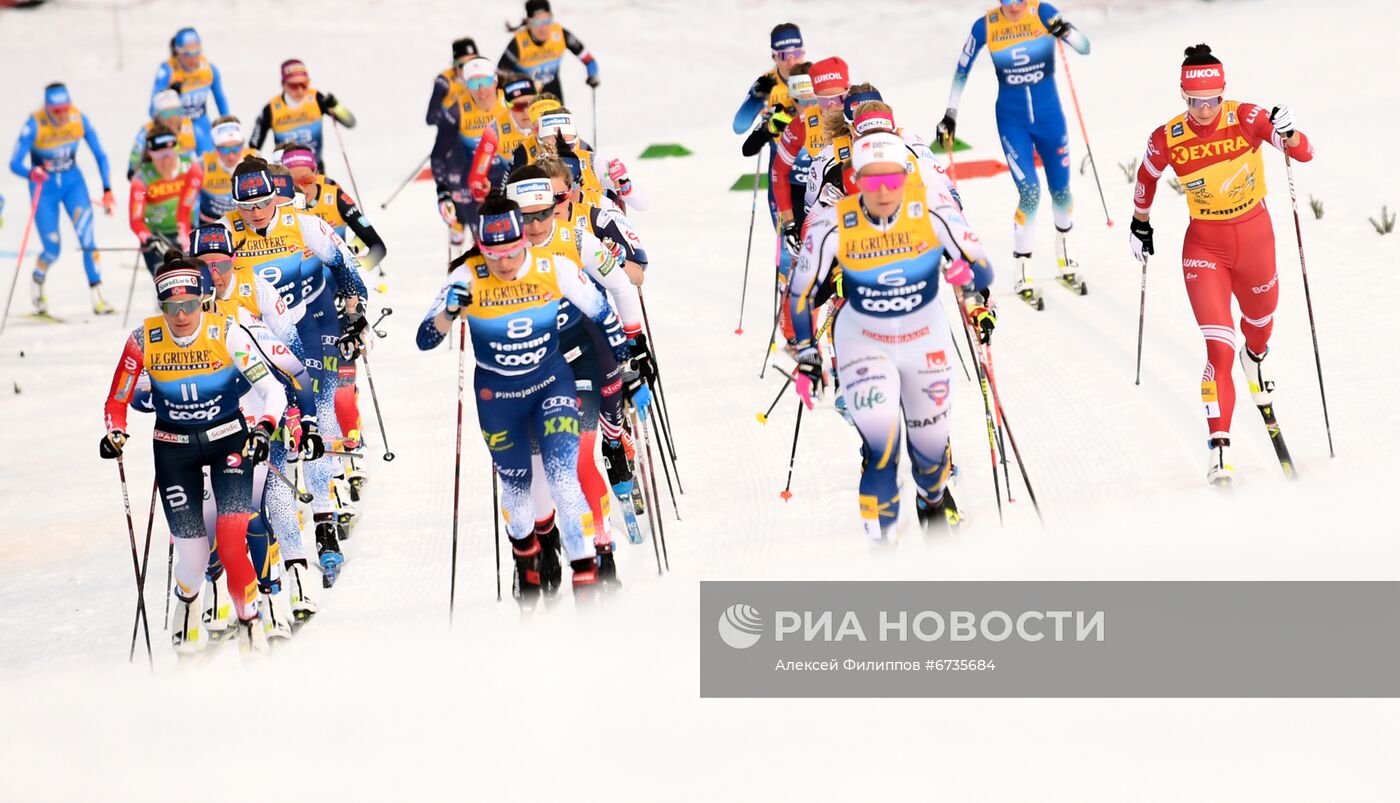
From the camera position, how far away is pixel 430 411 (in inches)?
494

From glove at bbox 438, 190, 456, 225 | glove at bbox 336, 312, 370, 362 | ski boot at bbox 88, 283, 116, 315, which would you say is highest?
ski boot at bbox 88, 283, 116, 315

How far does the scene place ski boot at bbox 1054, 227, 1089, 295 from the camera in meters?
12.9

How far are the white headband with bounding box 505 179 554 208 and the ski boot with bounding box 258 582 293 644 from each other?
250cm

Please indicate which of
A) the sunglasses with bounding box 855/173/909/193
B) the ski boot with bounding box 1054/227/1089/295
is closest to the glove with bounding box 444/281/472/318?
the sunglasses with bounding box 855/173/909/193

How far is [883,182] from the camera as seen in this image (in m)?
7.36

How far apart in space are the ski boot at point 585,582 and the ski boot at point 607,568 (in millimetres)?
200

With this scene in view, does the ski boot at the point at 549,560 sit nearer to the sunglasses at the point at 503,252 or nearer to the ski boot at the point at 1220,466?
the sunglasses at the point at 503,252

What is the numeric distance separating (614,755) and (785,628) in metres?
0.85

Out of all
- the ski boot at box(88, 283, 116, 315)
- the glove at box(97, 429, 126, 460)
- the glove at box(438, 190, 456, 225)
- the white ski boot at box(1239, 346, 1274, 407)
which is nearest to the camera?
the glove at box(97, 429, 126, 460)

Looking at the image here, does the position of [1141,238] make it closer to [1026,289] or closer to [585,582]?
[1026,289]

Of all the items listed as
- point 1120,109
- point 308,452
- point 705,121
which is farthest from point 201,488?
point 705,121

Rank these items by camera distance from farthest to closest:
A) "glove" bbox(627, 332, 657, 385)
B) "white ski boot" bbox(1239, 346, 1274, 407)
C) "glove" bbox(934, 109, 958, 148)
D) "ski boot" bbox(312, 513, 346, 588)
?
1. "glove" bbox(934, 109, 958, 148)
2. "ski boot" bbox(312, 513, 346, 588)
3. "white ski boot" bbox(1239, 346, 1274, 407)
4. "glove" bbox(627, 332, 657, 385)

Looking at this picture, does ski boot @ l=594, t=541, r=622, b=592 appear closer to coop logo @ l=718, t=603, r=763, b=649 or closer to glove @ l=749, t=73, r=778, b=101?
coop logo @ l=718, t=603, r=763, b=649

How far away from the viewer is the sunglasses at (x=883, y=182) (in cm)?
736
